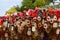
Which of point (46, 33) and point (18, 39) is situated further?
point (18, 39)

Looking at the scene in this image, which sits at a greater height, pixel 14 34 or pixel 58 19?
pixel 58 19

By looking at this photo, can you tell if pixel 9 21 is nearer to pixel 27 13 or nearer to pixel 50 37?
pixel 27 13

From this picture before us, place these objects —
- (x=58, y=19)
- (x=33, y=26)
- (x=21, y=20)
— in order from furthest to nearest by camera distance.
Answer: (x=21, y=20), (x=33, y=26), (x=58, y=19)

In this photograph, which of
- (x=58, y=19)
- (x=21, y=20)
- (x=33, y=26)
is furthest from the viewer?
(x=21, y=20)

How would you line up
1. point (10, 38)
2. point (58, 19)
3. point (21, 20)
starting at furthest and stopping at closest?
1. point (10, 38)
2. point (21, 20)
3. point (58, 19)

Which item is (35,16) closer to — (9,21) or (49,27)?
(49,27)

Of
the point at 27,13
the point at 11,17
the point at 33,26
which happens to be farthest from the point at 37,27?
the point at 11,17

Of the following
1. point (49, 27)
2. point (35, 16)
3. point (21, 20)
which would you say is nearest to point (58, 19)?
point (49, 27)

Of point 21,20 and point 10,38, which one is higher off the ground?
point 21,20

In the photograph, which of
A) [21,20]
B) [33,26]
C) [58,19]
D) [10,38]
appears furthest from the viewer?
[10,38]

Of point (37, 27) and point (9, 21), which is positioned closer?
point (37, 27)

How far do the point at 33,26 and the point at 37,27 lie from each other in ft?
0.24

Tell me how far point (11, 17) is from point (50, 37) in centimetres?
87

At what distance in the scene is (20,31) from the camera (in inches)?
138
